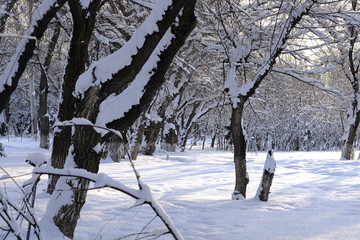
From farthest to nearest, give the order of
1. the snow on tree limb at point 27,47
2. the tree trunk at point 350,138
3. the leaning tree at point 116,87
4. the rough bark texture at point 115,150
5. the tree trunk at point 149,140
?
the tree trunk at point 350,138 < the tree trunk at point 149,140 < the rough bark texture at point 115,150 < the snow on tree limb at point 27,47 < the leaning tree at point 116,87

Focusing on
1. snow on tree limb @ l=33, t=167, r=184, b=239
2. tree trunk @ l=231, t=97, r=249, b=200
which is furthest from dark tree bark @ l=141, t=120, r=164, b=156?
snow on tree limb @ l=33, t=167, r=184, b=239

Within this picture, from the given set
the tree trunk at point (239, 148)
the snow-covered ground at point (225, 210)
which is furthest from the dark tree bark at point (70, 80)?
the tree trunk at point (239, 148)

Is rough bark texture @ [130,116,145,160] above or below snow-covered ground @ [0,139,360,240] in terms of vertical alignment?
above

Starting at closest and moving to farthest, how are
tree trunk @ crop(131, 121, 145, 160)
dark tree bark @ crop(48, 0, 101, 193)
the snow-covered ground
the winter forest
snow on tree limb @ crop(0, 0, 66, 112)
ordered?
the winter forest
snow on tree limb @ crop(0, 0, 66, 112)
the snow-covered ground
dark tree bark @ crop(48, 0, 101, 193)
tree trunk @ crop(131, 121, 145, 160)

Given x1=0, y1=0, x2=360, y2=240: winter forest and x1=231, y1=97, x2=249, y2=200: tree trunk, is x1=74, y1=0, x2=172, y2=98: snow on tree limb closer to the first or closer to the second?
x1=0, y1=0, x2=360, y2=240: winter forest

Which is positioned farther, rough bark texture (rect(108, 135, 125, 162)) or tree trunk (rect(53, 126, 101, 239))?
rough bark texture (rect(108, 135, 125, 162))

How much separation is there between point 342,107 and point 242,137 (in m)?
14.1

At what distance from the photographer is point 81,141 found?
3152 millimetres

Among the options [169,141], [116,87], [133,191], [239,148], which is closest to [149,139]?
[169,141]

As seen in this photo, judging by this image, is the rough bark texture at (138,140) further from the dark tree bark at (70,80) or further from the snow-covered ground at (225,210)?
the dark tree bark at (70,80)

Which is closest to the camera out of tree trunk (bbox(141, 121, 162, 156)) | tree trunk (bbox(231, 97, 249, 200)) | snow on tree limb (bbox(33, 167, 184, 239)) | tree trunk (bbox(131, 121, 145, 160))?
snow on tree limb (bbox(33, 167, 184, 239))

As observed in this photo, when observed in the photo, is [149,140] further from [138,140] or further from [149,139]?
[138,140]

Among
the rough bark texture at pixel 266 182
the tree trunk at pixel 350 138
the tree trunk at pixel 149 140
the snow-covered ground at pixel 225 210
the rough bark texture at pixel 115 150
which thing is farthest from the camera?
the tree trunk at pixel 350 138

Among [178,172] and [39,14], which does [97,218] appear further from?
[178,172]
